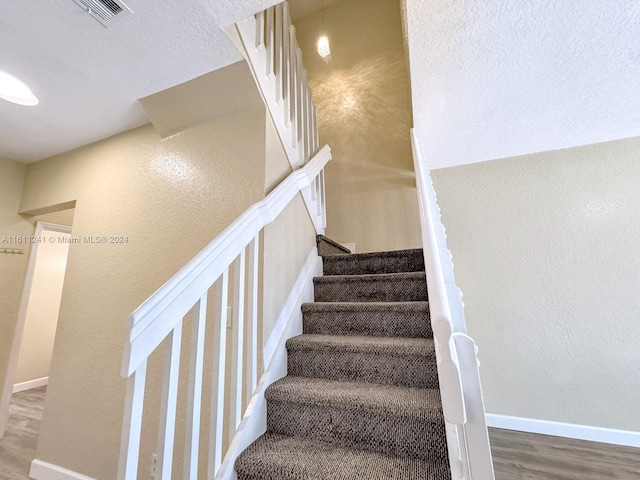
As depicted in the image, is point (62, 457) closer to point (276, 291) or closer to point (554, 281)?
point (276, 291)

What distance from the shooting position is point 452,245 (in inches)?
102

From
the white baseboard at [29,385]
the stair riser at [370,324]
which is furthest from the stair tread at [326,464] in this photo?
the white baseboard at [29,385]

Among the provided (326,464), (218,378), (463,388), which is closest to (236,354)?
(218,378)

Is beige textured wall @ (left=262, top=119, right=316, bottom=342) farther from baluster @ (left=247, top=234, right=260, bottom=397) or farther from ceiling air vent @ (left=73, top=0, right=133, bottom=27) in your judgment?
ceiling air vent @ (left=73, top=0, right=133, bottom=27)

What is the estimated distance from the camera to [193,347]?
88 cm

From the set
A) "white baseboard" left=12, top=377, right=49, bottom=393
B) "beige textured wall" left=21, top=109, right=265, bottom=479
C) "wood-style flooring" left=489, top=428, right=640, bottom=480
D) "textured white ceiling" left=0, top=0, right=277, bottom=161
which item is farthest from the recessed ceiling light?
"white baseboard" left=12, top=377, right=49, bottom=393

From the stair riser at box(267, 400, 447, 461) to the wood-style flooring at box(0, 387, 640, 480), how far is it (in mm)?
1111

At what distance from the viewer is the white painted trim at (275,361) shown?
1.05m

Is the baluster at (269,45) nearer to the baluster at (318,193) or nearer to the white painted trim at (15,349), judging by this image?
the baluster at (318,193)

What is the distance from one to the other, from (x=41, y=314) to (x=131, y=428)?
16.3 ft

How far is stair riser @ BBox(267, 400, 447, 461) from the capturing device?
103 cm

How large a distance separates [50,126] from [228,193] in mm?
1512

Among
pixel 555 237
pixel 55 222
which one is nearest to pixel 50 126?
pixel 55 222

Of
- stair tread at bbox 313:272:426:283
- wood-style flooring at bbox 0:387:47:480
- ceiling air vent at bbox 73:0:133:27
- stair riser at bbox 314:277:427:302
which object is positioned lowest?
wood-style flooring at bbox 0:387:47:480
